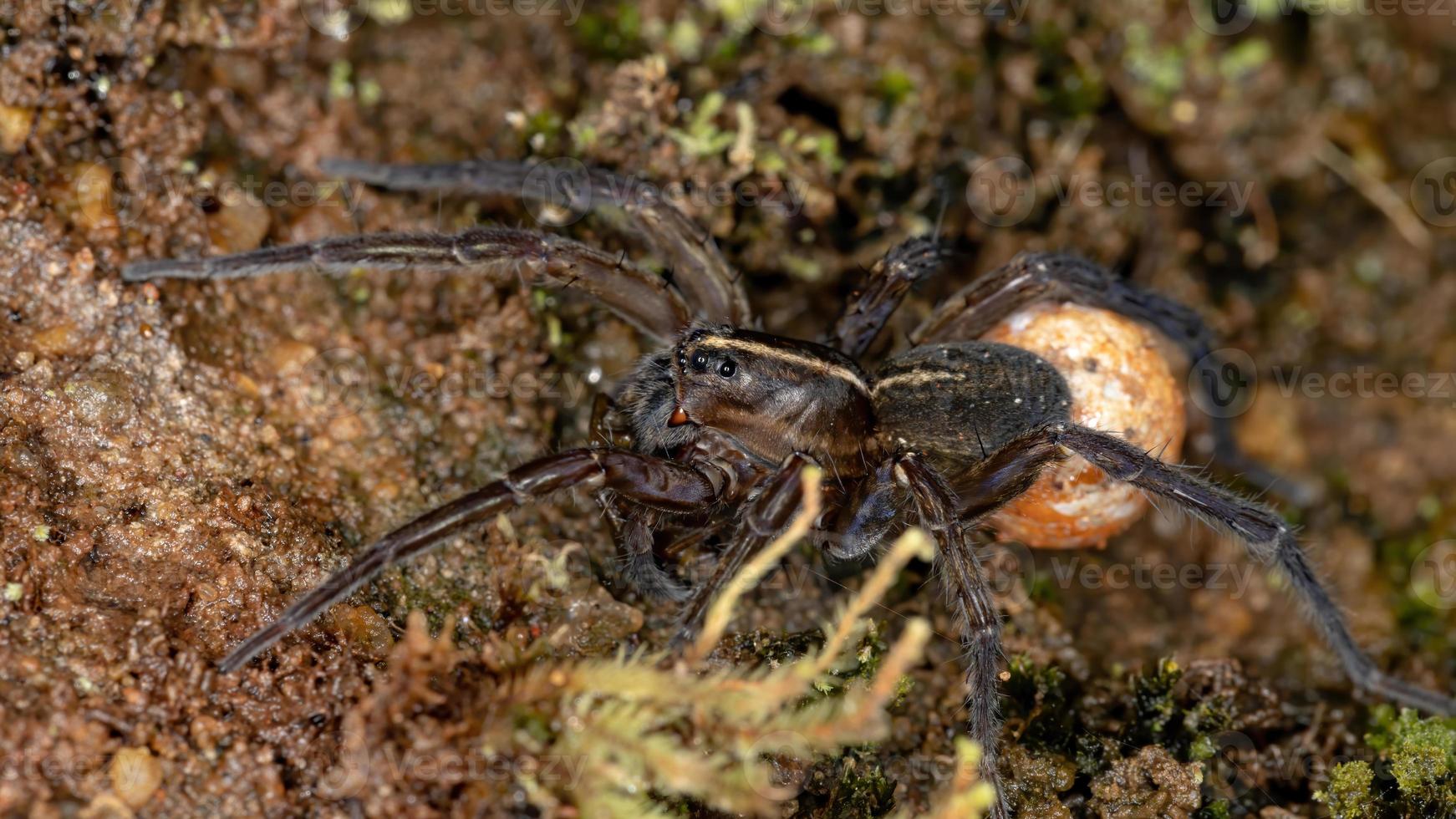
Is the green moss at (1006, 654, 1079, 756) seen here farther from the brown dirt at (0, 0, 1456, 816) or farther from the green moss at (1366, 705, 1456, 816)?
the green moss at (1366, 705, 1456, 816)

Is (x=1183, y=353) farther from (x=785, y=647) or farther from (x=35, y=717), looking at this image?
(x=35, y=717)

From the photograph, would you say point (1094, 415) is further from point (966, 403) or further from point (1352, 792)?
point (1352, 792)

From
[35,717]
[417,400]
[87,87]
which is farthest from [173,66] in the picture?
[35,717]

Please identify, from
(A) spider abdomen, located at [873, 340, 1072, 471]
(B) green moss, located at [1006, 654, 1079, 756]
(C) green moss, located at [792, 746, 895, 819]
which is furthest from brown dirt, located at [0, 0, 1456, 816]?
(A) spider abdomen, located at [873, 340, 1072, 471]

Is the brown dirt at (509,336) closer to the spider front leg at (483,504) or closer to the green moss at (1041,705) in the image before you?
the green moss at (1041,705)

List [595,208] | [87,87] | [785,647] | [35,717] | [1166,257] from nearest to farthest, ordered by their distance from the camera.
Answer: [35,717] → [785,647] → [87,87] → [595,208] → [1166,257]

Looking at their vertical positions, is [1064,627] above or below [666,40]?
below

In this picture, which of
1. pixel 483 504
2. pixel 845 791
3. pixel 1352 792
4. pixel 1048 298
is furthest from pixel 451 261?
pixel 1352 792
